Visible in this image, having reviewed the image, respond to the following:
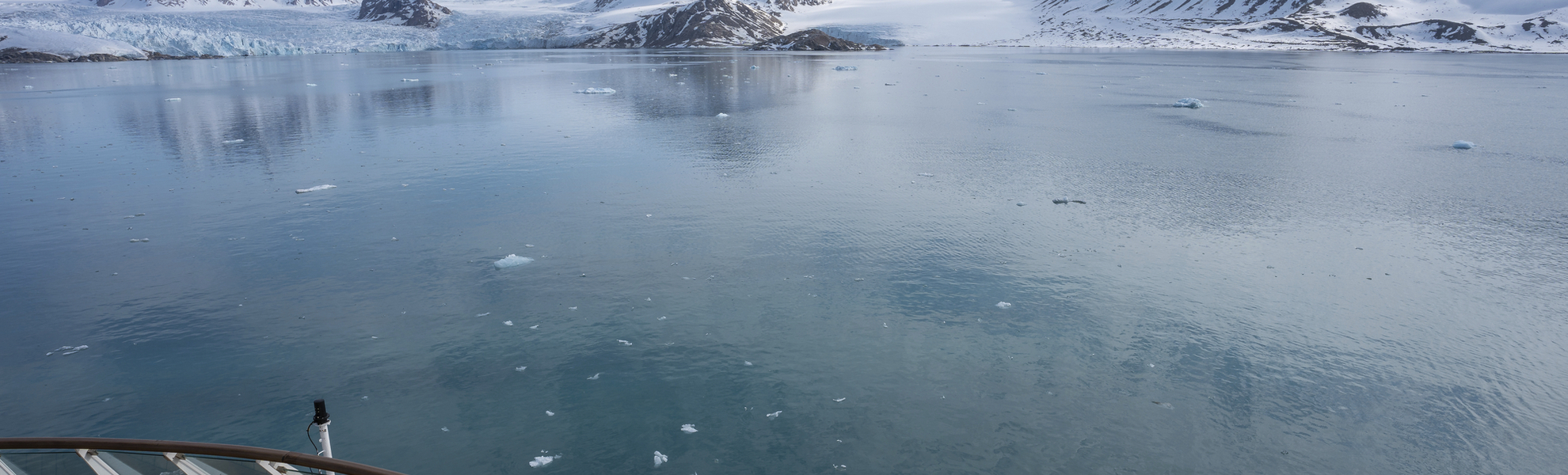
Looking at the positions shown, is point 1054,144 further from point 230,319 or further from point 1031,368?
point 230,319

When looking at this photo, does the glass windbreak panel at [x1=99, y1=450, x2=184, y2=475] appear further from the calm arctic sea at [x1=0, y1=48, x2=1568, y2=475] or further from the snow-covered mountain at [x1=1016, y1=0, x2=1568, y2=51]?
the snow-covered mountain at [x1=1016, y1=0, x2=1568, y2=51]

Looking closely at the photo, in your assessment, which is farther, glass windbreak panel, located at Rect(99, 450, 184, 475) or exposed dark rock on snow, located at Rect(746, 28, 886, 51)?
exposed dark rock on snow, located at Rect(746, 28, 886, 51)

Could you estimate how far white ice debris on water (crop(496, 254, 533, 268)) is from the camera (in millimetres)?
6219

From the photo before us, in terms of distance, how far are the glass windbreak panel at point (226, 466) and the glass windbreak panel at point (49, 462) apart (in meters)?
0.42

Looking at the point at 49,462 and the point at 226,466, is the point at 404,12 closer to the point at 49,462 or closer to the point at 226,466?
the point at 49,462

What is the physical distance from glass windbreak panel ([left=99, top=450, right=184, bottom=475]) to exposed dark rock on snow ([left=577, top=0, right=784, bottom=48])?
78208mm

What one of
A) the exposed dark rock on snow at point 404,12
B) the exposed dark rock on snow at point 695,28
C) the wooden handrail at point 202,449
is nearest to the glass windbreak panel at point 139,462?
the wooden handrail at point 202,449

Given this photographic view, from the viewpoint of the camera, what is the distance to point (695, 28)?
267 ft

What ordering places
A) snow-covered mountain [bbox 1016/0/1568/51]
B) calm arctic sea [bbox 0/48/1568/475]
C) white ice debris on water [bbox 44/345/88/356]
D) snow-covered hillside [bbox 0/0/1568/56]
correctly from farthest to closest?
snow-covered mountain [bbox 1016/0/1568/51], snow-covered hillside [bbox 0/0/1568/56], white ice debris on water [bbox 44/345/88/356], calm arctic sea [bbox 0/48/1568/475]

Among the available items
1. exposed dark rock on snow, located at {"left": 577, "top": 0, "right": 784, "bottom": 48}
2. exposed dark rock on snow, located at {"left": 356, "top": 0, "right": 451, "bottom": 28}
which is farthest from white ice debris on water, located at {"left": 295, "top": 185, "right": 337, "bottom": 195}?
exposed dark rock on snow, located at {"left": 356, "top": 0, "right": 451, "bottom": 28}

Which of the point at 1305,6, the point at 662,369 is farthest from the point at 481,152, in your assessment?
the point at 1305,6

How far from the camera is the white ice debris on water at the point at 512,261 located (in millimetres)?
6219

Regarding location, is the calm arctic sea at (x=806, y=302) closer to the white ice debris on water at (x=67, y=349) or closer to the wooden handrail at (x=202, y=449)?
the white ice debris on water at (x=67, y=349)

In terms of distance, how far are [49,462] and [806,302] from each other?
153 inches
